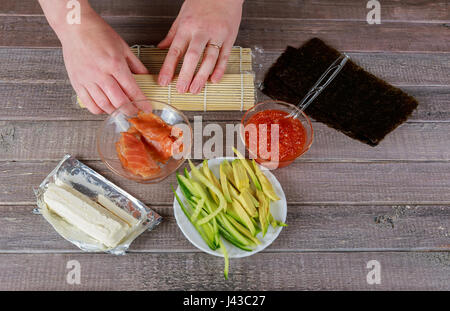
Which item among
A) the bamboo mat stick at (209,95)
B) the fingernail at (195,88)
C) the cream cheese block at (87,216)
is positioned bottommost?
the cream cheese block at (87,216)

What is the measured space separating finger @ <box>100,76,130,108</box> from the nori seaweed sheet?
0.65 m

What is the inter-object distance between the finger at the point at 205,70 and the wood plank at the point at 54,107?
4.7 inches

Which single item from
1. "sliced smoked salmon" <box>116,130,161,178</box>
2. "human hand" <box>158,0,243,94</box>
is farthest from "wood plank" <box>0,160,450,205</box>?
"human hand" <box>158,0,243,94</box>

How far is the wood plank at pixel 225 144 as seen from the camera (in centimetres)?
154

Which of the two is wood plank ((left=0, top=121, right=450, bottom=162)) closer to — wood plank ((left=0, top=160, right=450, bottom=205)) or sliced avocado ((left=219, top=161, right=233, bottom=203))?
wood plank ((left=0, top=160, right=450, bottom=205))

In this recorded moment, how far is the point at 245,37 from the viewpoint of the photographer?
185 cm

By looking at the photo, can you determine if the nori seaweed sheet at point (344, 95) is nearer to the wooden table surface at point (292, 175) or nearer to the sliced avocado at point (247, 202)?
the wooden table surface at point (292, 175)

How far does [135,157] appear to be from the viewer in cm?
136

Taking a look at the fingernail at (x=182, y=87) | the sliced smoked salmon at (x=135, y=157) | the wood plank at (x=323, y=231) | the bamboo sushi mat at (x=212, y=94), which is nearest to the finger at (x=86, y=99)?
the bamboo sushi mat at (x=212, y=94)

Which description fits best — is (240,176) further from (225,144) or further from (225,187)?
(225,144)

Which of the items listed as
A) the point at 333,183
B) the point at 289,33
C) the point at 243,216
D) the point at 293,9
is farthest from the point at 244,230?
the point at 293,9

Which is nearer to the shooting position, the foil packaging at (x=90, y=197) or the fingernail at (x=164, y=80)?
the foil packaging at (x=90, y=197)

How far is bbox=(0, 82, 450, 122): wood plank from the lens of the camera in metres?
1.62
